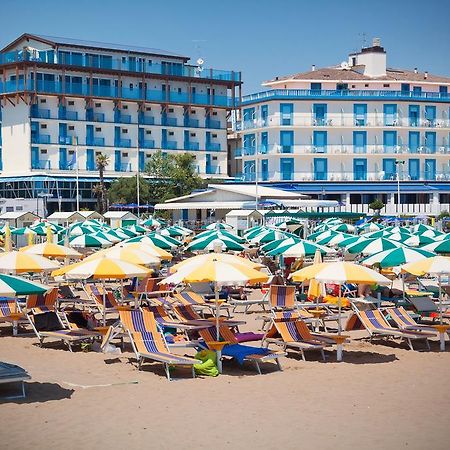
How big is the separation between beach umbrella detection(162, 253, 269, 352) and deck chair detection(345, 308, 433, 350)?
2533 mm

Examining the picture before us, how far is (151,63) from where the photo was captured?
7194cm

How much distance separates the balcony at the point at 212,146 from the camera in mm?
74750

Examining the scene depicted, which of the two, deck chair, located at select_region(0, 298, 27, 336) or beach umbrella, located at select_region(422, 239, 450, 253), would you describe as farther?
beach umbrella, located at select_region(422, 239, 450, 253)

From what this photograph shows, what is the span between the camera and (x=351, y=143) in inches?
2598

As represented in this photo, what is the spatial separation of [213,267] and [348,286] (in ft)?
28.7

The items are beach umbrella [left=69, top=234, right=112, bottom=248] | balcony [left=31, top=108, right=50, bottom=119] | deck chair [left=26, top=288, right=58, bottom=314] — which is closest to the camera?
deck chair [left=26, top=288, right=58, bottom=314]

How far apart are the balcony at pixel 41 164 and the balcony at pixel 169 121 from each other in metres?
10.3

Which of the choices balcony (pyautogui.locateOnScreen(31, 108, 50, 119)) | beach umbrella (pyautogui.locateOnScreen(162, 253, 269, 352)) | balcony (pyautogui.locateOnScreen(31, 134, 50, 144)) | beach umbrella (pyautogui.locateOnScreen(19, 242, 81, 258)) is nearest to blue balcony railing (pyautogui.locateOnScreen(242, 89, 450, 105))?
balcony (pyautogui.locateOnScreen(31, 108, 50, 119))

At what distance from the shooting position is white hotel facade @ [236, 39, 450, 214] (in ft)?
215

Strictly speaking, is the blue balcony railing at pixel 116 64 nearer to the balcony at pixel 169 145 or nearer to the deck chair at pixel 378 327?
the balcony at pixel 169 145

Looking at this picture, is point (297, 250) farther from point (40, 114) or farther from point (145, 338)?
point (40, 114)

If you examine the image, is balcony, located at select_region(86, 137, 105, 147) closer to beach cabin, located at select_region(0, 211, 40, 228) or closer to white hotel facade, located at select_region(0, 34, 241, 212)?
white hotel facade, located at select_region(0, 34, 241, 212)

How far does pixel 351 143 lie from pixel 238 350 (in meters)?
53.7

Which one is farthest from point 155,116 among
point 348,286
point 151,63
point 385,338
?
point 385,338
